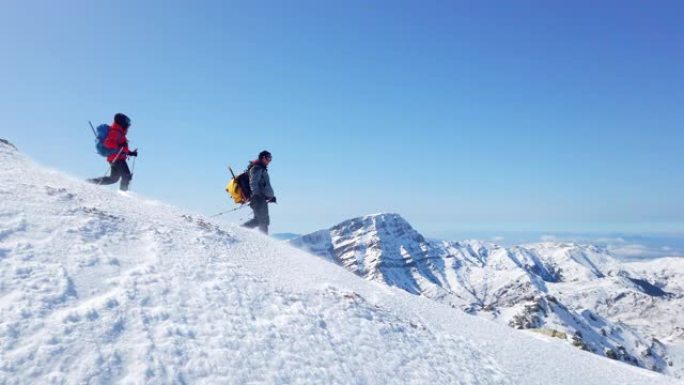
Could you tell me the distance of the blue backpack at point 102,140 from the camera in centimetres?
1991

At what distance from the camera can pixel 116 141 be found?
20078 millimetres

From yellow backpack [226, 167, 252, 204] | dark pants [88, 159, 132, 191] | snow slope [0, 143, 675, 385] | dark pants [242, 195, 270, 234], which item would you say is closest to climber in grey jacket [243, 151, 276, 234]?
dark pants [242, 195, 270, 234]

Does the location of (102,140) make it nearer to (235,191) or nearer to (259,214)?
(235,191)

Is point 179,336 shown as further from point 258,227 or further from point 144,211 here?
point 258,227

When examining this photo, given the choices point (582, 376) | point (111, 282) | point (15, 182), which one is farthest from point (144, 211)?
point (582, 376)

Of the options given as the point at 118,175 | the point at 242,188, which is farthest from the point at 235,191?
the point at 118,175

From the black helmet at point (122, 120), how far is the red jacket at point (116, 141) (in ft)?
0.45

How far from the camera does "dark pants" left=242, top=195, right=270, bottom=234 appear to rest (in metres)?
21.5

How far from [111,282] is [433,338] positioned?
341 inches

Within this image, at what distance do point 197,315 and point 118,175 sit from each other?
43.2 feet

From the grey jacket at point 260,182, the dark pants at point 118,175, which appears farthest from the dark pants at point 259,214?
the dark pants at point 118,175

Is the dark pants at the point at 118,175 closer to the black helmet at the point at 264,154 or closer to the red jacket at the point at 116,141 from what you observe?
the red jacket at the point at 116,141

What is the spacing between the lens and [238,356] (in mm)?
9109

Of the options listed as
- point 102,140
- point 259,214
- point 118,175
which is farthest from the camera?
point 259,214
